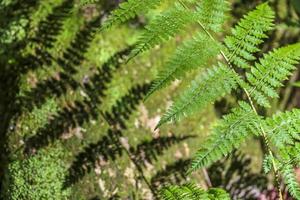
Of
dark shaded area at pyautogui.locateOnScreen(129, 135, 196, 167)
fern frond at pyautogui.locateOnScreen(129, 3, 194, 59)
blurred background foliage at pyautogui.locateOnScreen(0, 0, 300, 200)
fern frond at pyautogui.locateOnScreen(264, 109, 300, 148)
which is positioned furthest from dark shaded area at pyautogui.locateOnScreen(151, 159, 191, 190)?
fern frond at pyautogui.locateOnScreen(129, 3, 194, 59)

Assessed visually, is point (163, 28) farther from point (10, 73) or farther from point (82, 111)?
point (10, 73)

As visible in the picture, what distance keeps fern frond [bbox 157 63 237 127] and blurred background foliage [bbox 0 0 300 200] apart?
3.85 feet

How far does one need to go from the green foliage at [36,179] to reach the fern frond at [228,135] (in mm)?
1245

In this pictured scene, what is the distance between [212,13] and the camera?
265 centimetres

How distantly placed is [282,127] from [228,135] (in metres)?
0.34

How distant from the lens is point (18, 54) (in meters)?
3.49

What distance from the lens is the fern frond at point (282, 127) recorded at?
250 cm

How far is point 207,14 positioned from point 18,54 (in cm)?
147

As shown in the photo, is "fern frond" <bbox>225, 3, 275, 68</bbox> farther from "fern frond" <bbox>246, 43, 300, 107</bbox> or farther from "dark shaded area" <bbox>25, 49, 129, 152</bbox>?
"dark shaded area" <bbox>25, 49, 129, 152</bbox>

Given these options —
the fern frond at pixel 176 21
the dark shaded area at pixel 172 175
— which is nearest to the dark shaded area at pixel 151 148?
the dark shaded area at pixel 172 175

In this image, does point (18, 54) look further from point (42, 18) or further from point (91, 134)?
point (91, 134)

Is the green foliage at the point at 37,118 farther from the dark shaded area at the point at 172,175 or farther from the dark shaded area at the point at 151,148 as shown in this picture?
the dark shaded area at the point at 172,175

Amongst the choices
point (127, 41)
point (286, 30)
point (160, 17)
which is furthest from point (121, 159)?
point (286, 30)

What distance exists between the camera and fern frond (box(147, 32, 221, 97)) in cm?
233
